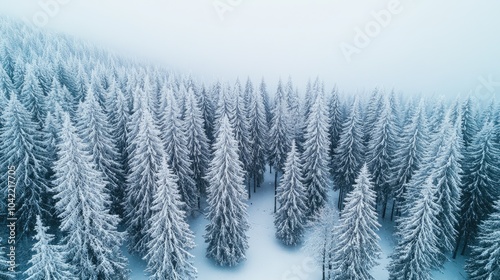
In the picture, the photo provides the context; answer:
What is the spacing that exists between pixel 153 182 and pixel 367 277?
2048cm

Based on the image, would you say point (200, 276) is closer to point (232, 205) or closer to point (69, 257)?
point (232, 205)

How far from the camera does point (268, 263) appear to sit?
3378 centimetres

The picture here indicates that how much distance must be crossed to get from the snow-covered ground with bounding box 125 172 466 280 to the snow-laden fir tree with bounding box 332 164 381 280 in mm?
4036

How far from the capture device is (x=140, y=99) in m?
33.3

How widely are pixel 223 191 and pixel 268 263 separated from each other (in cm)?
1121

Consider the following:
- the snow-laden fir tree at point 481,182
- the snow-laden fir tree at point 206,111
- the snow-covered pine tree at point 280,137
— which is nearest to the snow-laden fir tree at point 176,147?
the snow-laden fir tree at point 206,111

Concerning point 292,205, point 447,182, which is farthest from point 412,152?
point 292,205

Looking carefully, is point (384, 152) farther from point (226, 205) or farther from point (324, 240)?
point (226, 205)

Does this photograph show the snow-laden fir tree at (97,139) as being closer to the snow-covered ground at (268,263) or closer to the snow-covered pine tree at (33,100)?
the snow-covered ground at (268,263)

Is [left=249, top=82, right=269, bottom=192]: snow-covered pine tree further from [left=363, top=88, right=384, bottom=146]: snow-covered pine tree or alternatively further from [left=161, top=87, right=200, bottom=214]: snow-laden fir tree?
[left=363, top=88, right=384, bottom=146]: snow-covered pine tree

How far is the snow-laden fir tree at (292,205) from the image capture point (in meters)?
33.0

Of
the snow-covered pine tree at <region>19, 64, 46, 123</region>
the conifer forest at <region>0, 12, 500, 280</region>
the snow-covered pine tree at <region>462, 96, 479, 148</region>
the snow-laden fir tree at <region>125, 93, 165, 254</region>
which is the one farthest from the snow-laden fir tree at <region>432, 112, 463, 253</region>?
the snow-covered pine tree at <region>19, 64, 46, 123</region>

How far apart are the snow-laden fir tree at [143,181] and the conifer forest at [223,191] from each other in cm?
13

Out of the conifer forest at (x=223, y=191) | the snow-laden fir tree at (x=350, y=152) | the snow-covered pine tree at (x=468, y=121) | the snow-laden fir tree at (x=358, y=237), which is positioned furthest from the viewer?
the snow-covered pine tree at (x=468, y=121)
